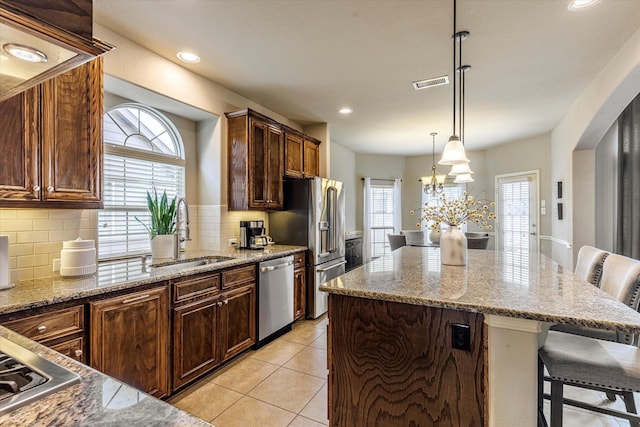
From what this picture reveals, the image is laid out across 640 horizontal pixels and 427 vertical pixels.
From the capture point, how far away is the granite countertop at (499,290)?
1252mm

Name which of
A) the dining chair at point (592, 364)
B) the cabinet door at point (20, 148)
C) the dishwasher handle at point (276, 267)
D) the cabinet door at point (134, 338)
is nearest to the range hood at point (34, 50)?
the cabinet door at point (20, 148)

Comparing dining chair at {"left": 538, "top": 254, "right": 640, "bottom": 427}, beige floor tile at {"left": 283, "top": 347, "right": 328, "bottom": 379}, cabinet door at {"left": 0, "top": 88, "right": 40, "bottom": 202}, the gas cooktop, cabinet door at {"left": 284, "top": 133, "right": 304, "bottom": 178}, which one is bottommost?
beige floor tile at {"left": 283, "top": 347, "right": 328, "bottom": 379}

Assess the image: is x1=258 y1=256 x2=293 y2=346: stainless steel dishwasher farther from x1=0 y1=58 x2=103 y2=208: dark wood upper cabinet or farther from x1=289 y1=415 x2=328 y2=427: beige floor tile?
x1=0 y1=58 x2=103 y2=208: dark wood upper cabinet

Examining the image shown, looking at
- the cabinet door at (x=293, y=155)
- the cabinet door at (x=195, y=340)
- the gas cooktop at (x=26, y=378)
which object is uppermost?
the cabinet door at (x=293, y=155)

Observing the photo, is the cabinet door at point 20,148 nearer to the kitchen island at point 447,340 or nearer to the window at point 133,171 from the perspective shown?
the window at point 133,171

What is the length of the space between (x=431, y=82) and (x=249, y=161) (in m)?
2.07

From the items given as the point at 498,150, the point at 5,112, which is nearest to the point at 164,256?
the point at 5,112

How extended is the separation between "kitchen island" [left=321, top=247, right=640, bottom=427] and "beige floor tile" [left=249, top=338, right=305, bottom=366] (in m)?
1.23

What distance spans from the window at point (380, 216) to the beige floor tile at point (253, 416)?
17.2 ft

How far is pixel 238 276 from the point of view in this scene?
110 inches

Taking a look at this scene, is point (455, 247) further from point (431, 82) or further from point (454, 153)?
point (431, 82)

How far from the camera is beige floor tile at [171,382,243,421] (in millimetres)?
2107

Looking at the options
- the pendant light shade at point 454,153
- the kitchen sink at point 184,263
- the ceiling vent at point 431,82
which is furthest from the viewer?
the ceiling vent at point 431,82

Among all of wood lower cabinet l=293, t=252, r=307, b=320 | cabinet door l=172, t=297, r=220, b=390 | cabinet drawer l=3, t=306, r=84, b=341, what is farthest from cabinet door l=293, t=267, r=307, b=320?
cabinet drawer l=3, t=306, r=84, b=341
